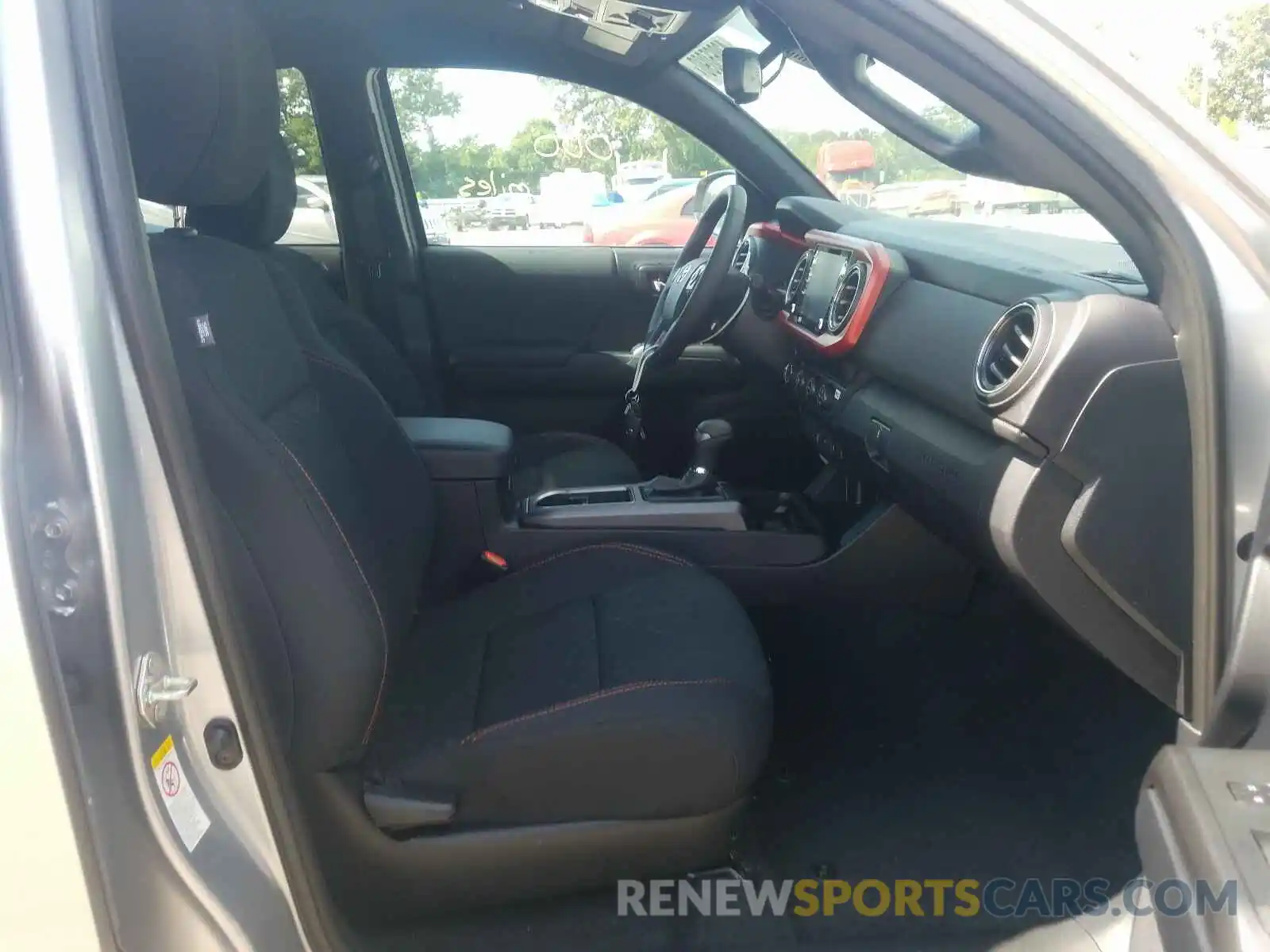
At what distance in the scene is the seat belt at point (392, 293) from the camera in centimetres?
279

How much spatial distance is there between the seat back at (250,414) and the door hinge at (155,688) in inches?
9.3

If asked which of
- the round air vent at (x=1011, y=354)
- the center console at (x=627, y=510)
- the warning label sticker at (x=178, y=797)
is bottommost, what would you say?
the center console at (x=627, y=510)

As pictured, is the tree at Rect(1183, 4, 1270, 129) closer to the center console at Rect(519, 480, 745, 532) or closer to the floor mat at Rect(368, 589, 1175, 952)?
the floor mat at Rect(368, 589, 1175, 952)

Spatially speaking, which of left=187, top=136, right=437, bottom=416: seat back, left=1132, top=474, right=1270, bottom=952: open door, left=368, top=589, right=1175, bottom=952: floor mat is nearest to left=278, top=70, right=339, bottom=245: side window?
left=187, top=136, right=437, bottom=416: seat back

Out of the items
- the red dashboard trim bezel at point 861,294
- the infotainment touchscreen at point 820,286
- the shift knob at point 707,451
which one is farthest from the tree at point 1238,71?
the shift knob at point 707,451

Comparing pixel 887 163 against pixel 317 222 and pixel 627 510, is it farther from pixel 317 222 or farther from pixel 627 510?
pixel 317 222

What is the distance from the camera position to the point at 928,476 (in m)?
1.56

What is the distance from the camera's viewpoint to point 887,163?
1989 mm

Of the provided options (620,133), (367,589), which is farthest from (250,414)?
(620,133)

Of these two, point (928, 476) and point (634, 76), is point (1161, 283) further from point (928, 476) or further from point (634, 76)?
point (634, 76)

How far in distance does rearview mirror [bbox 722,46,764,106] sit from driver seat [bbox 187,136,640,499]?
2.70 ft

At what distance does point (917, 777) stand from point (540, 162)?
1.68 meters

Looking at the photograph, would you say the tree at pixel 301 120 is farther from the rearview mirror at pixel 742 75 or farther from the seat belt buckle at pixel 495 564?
the seat belt buckle at pixel 495 564

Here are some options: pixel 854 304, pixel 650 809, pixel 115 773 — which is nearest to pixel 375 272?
pixel 854 304
